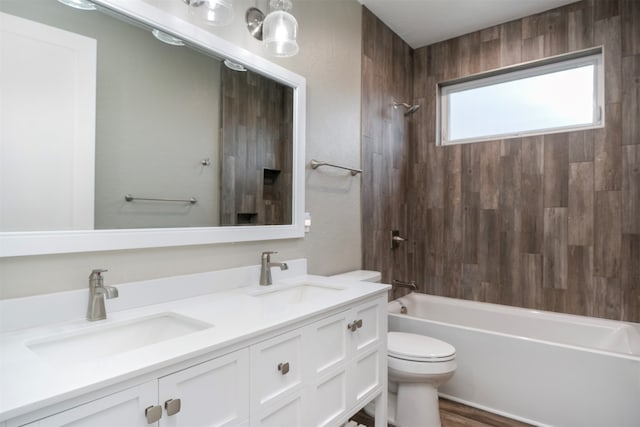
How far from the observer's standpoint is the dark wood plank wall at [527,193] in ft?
7.64

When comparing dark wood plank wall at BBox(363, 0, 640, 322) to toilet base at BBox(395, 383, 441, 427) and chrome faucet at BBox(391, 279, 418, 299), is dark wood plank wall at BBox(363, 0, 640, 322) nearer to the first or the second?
chrome faucet at BBox(391, 279, 418, 299)

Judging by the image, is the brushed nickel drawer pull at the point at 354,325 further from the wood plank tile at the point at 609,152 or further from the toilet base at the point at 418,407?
the wood plank tile at the point at 609,152

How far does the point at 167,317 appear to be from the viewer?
47.3 inches

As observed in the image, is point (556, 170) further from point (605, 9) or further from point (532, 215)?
point (605, 9)

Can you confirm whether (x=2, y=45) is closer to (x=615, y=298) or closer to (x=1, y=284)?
(x=1, y=284)

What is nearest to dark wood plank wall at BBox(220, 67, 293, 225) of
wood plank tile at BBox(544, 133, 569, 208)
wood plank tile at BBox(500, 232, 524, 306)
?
wood plank tile at BBox(500, 232, 524, 306)

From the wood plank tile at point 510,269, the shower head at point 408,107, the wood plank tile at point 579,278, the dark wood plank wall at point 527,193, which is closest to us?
the dark wood plank wall at point 527,193

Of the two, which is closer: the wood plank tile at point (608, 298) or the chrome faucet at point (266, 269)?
the chrome faucet at point (266, 269)

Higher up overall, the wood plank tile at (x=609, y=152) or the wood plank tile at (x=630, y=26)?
the wood plank tile at (x=630, y=26)

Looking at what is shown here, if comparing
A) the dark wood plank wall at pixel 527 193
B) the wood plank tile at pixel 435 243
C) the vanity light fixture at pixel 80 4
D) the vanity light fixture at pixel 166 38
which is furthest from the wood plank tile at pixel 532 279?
the vanity light fixture at pixel 80 4

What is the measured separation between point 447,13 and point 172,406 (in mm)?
2954

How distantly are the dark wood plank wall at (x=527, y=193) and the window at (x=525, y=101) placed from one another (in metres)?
0.08

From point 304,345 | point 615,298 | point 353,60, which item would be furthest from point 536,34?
point 304,345

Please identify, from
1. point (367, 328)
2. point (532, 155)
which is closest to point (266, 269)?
point (367, 328)
